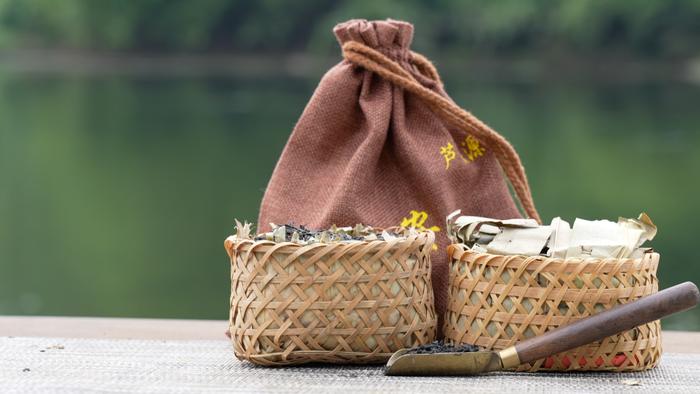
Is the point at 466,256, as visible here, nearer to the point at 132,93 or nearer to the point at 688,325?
the point at 688,325

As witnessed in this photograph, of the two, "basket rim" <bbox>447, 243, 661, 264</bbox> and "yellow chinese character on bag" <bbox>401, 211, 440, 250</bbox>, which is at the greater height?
"basket rim" <bbox>447, 243, 661, 264</bbox>

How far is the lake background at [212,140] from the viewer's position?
7000mm

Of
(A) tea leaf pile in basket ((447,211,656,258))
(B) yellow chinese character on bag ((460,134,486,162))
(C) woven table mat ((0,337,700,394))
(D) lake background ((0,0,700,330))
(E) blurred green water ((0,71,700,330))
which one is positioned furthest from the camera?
(D) lake background ((0,0,700,330))

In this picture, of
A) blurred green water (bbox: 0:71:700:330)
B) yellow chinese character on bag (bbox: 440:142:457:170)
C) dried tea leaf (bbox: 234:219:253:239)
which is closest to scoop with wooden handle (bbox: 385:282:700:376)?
dried tea leaf (bbox: 234:219:253:239)

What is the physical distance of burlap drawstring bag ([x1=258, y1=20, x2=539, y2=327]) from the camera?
181 cm

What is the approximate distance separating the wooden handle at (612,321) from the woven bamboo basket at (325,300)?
0.19 meters

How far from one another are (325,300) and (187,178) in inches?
376

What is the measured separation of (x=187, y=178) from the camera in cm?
1090

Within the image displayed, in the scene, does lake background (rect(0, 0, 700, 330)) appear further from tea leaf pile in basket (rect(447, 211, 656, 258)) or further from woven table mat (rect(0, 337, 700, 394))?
tea leaf pile in basket (rect(447, 211, 656, 258))

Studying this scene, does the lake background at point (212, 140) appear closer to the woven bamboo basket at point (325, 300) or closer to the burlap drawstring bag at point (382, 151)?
the burlap drawstring bag at point (382, 151)

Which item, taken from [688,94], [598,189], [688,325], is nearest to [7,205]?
[598,189]

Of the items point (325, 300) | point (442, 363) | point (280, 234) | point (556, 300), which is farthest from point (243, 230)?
point (556, 300)

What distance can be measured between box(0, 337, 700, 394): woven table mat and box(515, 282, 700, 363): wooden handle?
0.14 feet

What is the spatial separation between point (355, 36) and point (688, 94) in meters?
21.7
